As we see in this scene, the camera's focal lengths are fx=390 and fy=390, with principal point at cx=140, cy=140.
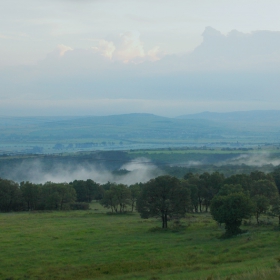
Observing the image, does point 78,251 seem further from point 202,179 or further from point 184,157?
point 184,157

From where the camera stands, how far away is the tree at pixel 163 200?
48438 millimetres

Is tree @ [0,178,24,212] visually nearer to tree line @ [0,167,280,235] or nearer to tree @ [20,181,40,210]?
tree line @ [0,167,280,235]

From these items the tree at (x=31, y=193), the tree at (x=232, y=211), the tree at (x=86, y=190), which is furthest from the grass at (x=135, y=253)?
the tree at (x=86, y=190)

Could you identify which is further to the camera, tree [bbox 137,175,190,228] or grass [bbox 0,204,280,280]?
tree [bbox 137,175,190,228]

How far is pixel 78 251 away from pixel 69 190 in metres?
47.1

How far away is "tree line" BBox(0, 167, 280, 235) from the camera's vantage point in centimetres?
4034

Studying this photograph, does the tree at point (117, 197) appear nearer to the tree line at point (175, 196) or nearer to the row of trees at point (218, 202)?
the tree line at point (175, 196)

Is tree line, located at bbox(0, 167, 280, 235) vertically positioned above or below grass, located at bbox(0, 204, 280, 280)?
above

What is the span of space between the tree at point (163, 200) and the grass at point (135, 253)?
8.19 ft

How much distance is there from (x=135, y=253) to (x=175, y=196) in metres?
17.6

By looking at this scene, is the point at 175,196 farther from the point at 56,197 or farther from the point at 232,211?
the point at 56,197

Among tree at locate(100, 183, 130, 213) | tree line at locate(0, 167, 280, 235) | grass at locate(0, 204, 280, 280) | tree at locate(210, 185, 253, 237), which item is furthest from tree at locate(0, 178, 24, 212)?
tree at locate(210, 185, 253, 237)

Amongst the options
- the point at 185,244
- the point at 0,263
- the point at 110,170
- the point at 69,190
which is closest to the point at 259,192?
the point at 185,244

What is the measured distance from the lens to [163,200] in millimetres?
49031
